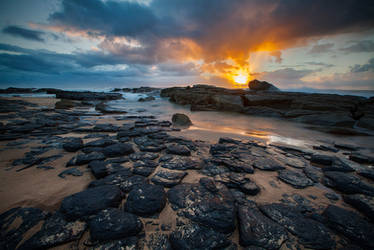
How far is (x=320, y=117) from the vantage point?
6.71 metres

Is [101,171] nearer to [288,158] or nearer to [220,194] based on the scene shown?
[220,194]

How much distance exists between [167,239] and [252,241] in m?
0.69

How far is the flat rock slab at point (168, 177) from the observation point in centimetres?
188

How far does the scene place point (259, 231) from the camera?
1252 millimetres

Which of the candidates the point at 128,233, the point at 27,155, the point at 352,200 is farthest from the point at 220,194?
the point at 27,155

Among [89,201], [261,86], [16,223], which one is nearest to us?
[16,223]

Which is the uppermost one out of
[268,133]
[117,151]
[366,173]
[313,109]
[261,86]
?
[261,86]

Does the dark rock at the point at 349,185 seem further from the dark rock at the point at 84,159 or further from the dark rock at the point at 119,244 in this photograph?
the dark rock at the point at 84,159

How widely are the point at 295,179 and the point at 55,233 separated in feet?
9.03

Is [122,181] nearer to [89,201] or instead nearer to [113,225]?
[89,201]

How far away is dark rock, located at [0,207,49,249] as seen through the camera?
3.57 feet

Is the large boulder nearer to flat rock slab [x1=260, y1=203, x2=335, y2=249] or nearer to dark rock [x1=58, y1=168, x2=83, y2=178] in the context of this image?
flat rock slab [x1=260, y1=203, x2=335, y2=249]

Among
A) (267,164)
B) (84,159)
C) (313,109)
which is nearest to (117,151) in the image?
(84,159)

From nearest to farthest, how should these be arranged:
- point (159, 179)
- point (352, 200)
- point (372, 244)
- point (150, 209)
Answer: point (372, 244) → point (150, 209) → point (352, 200) → point (159, 179)
